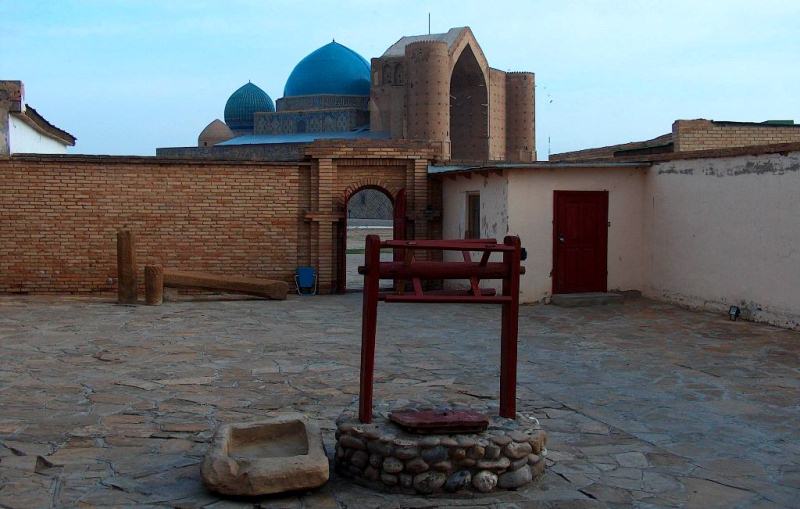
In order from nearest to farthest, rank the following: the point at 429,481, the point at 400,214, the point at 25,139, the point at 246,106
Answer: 1. the point at 429,481
2. the point at 400,214
3. the point at 25,139
4. the point at 246,106

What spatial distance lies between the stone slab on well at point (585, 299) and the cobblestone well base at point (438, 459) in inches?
359

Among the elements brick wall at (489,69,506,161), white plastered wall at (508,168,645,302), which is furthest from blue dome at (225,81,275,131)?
white plastered wall at (508,168,645,302)

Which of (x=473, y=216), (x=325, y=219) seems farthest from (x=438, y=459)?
(x=325, y=219)

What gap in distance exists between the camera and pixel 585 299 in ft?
46.2

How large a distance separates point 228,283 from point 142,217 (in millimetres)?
2452

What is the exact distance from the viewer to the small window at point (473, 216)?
15.8 metres

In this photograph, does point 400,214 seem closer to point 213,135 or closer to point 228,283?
point 228,283

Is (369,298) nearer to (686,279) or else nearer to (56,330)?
(56,330)

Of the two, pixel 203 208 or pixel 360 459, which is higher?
pixel 203 208

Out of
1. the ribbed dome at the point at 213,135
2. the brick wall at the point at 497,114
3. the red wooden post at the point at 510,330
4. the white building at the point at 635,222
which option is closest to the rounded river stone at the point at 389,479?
the red wooden post at the point at 510,330

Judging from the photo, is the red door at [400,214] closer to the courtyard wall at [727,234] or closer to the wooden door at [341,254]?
the wooden door at [341,254]

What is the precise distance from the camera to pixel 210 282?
14781 mm

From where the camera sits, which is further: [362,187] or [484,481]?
[362,187]

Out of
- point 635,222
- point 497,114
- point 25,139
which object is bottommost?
point 635,222
